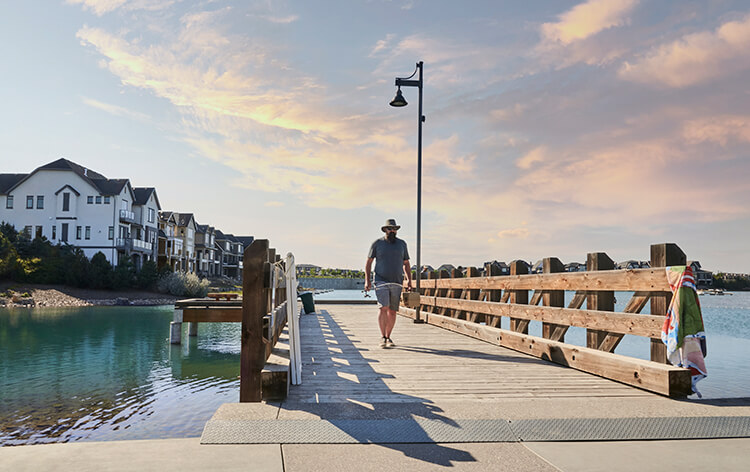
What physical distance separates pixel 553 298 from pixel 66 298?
43.3 m

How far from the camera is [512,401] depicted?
4793 millimetres

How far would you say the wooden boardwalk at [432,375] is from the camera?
512 centimetres

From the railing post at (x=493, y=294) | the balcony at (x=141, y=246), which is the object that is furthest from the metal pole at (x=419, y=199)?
the balcony at (x=141, y=246)

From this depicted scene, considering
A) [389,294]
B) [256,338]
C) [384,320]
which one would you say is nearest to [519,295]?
[389,294]

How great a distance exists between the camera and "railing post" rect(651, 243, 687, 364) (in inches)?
211

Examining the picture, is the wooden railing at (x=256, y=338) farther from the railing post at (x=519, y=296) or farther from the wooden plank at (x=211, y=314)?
the wooden plank at (x=211, y=314)

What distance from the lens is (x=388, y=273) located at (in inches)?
353

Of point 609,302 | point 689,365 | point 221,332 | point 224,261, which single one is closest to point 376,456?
point 689,365

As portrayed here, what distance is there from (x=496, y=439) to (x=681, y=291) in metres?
2.37

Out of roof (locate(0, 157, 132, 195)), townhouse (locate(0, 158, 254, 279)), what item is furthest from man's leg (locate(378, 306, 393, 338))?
roof (locate(0, 157, 132, 195))

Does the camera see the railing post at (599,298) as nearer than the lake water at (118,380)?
Yes

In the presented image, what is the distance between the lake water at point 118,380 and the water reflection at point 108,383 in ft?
0.05

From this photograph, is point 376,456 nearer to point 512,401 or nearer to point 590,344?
point 512,401

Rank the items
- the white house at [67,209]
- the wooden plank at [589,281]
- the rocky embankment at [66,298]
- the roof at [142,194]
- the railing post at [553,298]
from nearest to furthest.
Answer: the wooden plank at [589,281], the railing post at [553,298], the rocky embankment at [66,298], the white house at [67,209], the roof at [142,194]
